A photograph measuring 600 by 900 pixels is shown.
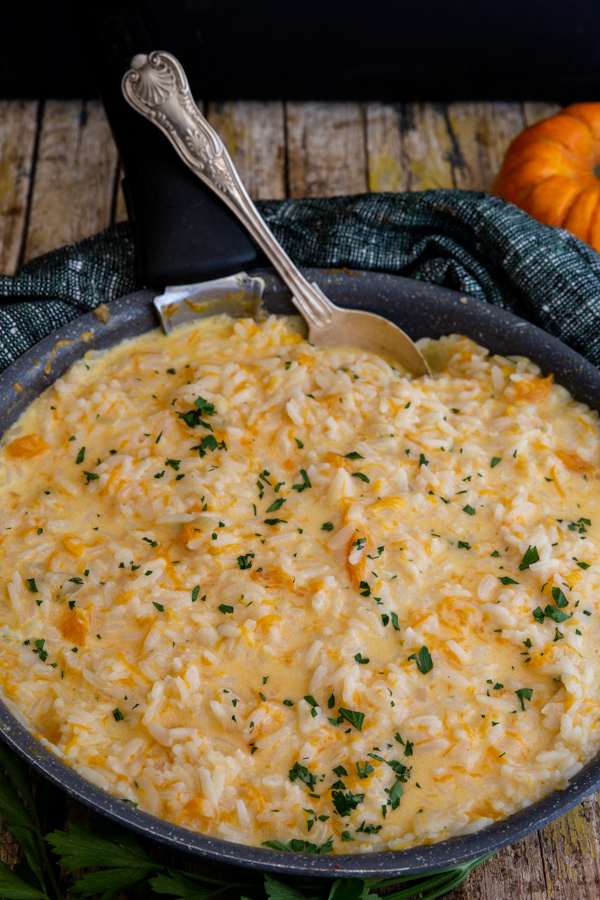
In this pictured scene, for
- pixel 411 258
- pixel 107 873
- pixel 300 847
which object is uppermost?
pixel 411 258

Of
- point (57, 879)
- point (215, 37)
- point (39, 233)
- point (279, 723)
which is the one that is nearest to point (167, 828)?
point (279, 723)

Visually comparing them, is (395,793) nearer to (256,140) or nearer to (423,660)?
(423,660)

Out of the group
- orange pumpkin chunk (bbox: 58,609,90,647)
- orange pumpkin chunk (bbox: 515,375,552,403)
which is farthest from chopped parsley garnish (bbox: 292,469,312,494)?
orange pumpkin chunk (bbox: 515,375,552,403)

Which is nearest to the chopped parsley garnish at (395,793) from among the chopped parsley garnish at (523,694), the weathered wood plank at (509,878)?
the chopped parsley garnish at (523,694)

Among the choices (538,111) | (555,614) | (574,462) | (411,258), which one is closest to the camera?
(555,614)

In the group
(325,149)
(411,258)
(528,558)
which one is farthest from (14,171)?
(528,558)

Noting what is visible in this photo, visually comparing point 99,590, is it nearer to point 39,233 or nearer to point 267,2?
Result: point 39,233

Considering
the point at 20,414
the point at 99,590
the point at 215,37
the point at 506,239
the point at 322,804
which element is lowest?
the point at 322,804
